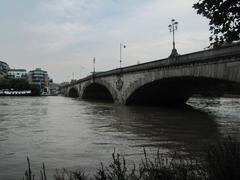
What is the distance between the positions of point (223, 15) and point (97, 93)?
7844cm

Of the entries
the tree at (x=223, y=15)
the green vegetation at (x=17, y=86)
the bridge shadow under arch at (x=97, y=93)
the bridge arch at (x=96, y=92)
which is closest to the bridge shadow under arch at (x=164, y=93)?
the bridge arch at (x=96, y=92)

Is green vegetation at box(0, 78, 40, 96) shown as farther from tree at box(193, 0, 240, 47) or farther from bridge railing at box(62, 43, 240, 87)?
tree at box(193, 0, 240, 47)

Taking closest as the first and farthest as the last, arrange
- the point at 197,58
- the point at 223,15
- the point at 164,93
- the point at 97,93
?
the point at 223,15
the point at 197,58
the point at 164,93
the point at 97,93

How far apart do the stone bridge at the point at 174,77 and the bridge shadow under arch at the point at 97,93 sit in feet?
47.3

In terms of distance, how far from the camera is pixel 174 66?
111 feet

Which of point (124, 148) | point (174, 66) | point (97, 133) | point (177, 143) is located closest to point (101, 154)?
point (124, 148)

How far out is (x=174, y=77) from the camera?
3419 cm

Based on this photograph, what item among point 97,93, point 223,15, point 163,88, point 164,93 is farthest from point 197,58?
point 97,93

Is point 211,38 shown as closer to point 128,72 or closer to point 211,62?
point 211,62

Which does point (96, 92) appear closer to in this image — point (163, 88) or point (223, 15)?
point (163, 88)

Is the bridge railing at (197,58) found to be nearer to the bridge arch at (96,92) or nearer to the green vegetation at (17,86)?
the bridge arch at (96,92)

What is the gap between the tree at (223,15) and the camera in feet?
21.4

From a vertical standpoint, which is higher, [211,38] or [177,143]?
[211,38]

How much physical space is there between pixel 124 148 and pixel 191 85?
2996cm
